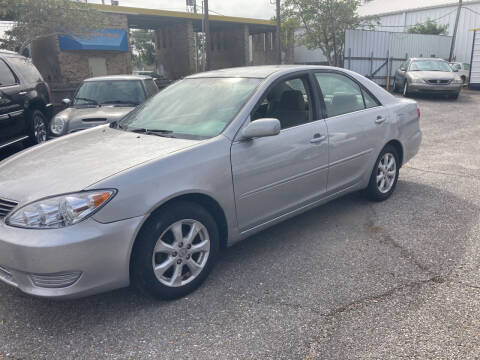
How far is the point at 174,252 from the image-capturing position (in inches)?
113

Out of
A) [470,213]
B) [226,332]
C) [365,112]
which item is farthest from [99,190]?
[470,213]

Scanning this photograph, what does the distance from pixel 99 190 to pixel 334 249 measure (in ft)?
7.03

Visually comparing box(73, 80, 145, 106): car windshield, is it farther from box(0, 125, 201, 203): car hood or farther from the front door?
the front door

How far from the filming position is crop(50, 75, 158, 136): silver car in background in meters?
6.87

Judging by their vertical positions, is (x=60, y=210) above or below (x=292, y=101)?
below

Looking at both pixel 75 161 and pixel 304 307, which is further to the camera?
pixel 75 161

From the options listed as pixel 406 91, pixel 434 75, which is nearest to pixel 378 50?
pixel 406 91

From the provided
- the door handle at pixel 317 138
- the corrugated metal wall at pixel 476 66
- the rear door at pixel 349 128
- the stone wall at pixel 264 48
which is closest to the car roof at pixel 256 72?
the rear door at pixel 349 128

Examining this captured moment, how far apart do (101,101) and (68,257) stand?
586cm

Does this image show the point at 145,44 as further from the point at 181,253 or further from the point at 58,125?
the point at 181,253

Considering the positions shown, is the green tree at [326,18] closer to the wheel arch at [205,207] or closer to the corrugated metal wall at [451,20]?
the corrugated metal wall at [451,20]

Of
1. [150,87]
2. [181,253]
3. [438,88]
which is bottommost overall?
[438,88]

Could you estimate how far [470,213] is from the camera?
14.6 ft

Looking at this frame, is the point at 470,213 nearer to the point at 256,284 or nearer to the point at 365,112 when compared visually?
the point at 365,112
